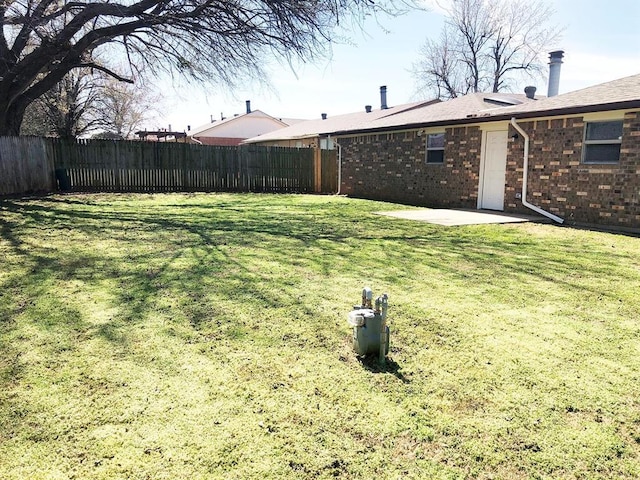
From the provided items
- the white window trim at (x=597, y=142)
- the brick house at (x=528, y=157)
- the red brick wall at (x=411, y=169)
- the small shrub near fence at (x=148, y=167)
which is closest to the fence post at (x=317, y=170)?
the small shrub near fence at (x=148, y=167)

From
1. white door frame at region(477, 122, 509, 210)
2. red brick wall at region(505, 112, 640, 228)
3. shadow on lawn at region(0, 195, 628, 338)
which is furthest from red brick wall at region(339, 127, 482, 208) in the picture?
shadow on lawn at region(0, 195, 628, 338)

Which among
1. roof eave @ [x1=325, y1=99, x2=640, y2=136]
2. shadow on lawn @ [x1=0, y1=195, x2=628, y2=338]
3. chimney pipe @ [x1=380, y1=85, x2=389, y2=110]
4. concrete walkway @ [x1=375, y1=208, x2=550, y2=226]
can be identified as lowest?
shadow on lawn @ [x1=0, y1=195, x2=628, y2=338]

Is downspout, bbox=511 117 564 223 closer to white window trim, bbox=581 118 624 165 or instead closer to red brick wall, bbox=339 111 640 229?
red brick wall, bbox=339 111 640 229

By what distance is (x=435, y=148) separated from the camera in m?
13.0

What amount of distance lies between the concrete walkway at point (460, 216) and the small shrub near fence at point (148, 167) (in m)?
7.72

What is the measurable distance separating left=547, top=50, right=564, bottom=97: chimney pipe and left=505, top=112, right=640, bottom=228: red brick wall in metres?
6.18

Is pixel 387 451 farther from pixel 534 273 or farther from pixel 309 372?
pixel 534 273

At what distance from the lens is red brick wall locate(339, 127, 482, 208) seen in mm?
12031

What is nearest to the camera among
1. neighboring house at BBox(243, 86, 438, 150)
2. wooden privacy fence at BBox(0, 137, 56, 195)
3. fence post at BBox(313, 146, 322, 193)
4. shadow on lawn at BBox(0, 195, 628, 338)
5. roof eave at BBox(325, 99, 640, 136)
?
shadow on lawn at BBox(0, 195, 628, 338)

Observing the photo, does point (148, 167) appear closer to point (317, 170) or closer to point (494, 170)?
point (317, 170)

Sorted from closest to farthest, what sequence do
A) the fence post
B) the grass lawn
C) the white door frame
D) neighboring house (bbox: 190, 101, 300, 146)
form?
the grass lawn < the white door frame < the fence post < neighboring house (bbox: 190, 101, 300, 146)

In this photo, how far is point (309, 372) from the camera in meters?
2.80

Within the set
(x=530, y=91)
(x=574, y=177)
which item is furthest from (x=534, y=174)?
(x=530, y=91)

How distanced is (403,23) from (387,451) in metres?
9.51
